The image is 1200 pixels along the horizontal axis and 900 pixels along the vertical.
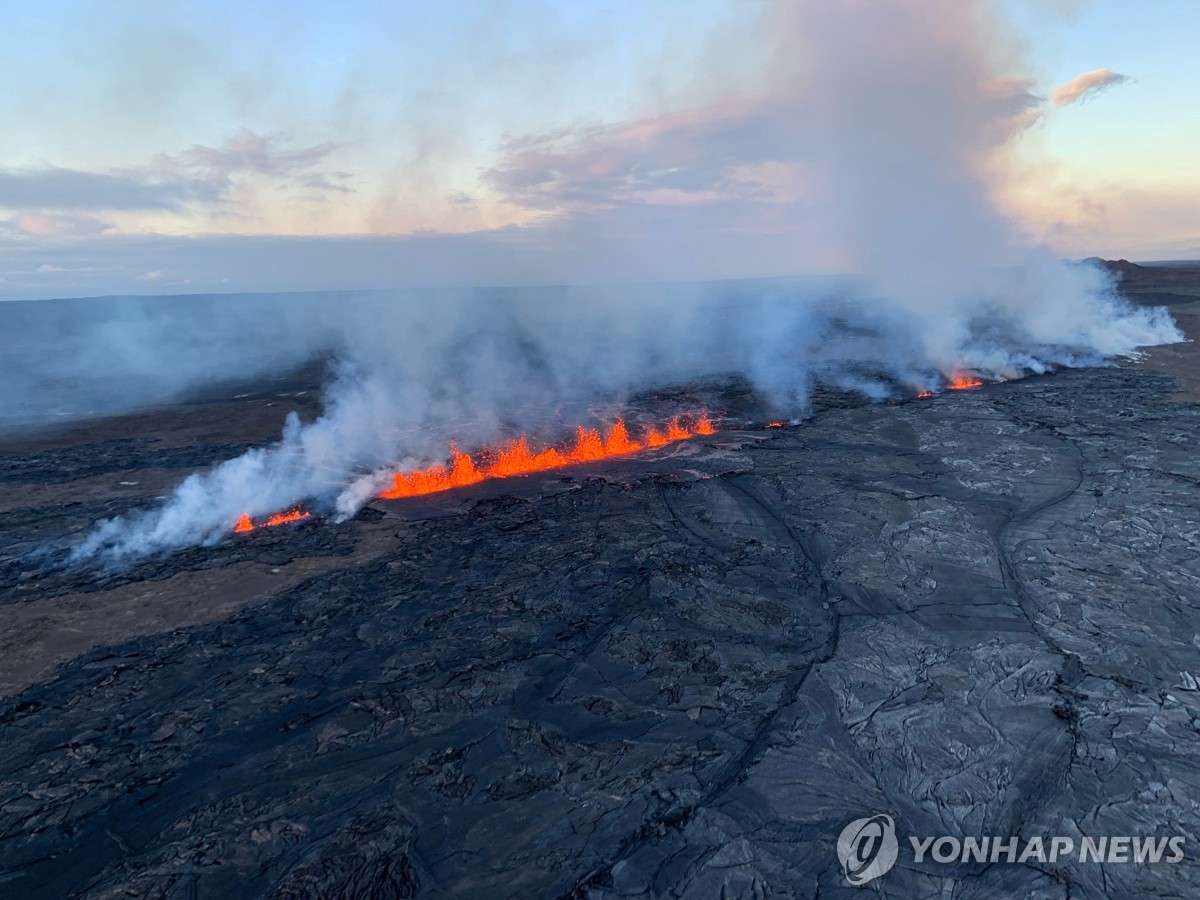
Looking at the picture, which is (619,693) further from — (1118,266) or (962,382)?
(1118,266)

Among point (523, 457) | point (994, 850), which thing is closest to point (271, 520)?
point (523, 457)

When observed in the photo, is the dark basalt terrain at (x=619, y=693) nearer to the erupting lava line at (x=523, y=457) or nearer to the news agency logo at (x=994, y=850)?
the news agency logo at (x=994, y=850)

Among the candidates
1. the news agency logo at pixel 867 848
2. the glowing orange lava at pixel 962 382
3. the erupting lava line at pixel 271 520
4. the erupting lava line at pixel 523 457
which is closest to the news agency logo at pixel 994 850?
the news agency logo at pixel 867 848

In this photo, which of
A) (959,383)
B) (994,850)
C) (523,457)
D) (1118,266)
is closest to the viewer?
(994,850)

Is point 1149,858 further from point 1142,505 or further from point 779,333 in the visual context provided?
point 779,333

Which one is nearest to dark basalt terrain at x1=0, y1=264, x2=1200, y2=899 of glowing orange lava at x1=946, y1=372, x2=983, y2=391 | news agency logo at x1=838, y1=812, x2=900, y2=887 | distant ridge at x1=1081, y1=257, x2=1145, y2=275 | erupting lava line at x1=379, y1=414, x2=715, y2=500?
news agency logo at x1=838, y1=812, x2=900, y2=887

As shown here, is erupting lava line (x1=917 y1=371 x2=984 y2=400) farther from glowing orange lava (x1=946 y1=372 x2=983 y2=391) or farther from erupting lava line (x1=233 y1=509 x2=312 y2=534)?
erupting lava line (x1=233 y1=509 x2=312 y2=534)
